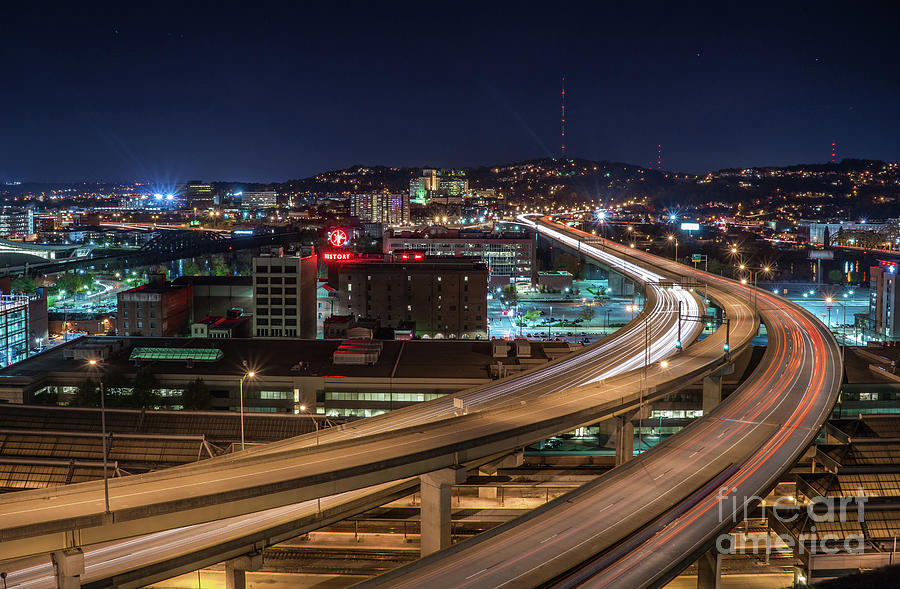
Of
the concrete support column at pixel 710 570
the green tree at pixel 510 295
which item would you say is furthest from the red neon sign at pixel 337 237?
the concrete support column at pixel 710 570

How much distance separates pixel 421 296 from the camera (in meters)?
35.3

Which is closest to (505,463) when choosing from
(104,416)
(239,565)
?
(239,565)

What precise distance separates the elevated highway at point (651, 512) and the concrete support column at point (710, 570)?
846mm

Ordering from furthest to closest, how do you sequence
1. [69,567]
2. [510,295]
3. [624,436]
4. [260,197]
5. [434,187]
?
[260,197] < [434,187] < [510,295] < [624,436] < [69,567]

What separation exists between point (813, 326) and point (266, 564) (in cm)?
2059

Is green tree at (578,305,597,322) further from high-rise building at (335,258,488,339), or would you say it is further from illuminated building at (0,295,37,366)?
illuminated building at (0,295,37,366)

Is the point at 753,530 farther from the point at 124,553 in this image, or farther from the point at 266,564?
the point at 124,553

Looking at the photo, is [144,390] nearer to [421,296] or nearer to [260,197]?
[421,296]

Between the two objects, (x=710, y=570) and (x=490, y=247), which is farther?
(x=490, y=247)

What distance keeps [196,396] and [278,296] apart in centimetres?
1135

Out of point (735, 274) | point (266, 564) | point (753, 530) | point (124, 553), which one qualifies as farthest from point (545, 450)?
point (735, 274)

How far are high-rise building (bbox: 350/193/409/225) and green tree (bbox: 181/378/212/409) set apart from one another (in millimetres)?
78143

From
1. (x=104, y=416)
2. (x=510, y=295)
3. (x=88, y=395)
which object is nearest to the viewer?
(x=104, y=416)

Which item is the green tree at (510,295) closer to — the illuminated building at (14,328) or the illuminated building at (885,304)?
the illuminated building at (885,304)
